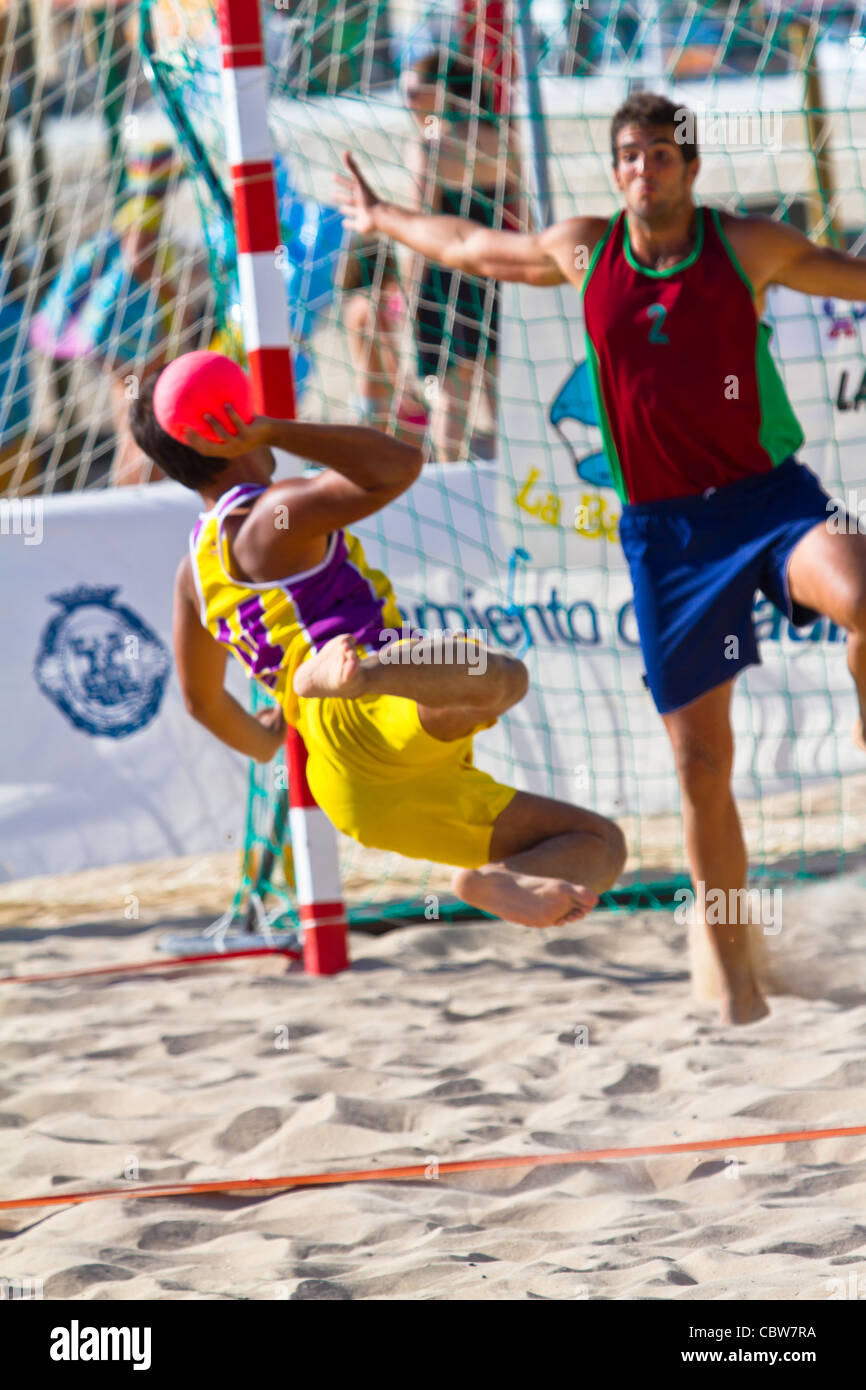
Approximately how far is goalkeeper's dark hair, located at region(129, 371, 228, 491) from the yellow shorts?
0.55 m

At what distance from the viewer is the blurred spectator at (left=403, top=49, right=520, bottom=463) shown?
529cm

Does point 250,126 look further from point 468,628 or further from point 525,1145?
point 525,1145

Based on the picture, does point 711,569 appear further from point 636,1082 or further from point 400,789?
point 636,1082

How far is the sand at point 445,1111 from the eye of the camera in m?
2.53

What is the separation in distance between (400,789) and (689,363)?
120cm

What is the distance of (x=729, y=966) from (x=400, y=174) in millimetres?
5727

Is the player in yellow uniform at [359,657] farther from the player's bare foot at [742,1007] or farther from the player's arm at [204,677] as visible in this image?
the player's bare foot at [742,1007]

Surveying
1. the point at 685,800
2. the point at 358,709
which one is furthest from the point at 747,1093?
the point at 358,709

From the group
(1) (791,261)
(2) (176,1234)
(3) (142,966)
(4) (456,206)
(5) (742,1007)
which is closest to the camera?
(2) (176,1234)

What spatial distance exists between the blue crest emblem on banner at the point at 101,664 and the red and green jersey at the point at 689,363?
1.92m

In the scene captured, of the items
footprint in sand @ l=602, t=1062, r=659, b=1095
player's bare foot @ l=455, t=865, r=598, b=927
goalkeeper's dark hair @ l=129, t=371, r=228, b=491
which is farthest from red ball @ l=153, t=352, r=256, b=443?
footprint in sand @ l=602, t=1062, r=659, b=1095

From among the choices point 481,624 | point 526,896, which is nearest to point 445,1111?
point 526,896

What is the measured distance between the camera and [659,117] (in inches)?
134
